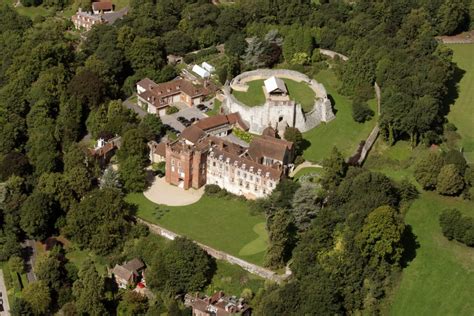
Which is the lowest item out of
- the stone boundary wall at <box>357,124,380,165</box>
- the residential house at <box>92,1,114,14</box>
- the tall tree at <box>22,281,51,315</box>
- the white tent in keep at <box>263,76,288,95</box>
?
the tall tree at <box>22,281,51,315</box>

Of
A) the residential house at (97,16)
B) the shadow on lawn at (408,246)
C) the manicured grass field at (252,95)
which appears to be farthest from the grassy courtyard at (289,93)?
the residential house at (97,16)

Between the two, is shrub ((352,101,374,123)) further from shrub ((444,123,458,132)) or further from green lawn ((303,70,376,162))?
shrub ((444,123,458,132))

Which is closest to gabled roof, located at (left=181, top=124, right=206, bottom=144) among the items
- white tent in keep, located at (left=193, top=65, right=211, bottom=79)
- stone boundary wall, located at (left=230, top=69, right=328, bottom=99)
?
stone boundary wall, located at (left=230, top=69, right=328, bottom=99)

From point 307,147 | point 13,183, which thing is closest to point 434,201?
point 307,147

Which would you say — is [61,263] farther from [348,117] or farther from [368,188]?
[348,117]

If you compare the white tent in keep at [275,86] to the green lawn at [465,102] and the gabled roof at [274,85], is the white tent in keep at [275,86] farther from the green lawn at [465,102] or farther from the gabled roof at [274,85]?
the green lawn at [465,102]

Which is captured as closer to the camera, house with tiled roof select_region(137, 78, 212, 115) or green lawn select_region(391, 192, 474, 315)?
green lawn select_region(391, 192, 474, 315)

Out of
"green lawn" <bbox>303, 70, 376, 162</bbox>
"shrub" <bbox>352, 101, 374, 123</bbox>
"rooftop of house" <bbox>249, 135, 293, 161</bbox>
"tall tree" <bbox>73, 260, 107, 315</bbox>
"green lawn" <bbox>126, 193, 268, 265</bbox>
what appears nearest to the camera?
"tall tree" <bbox>73, 260, 107, 315</bbox>
